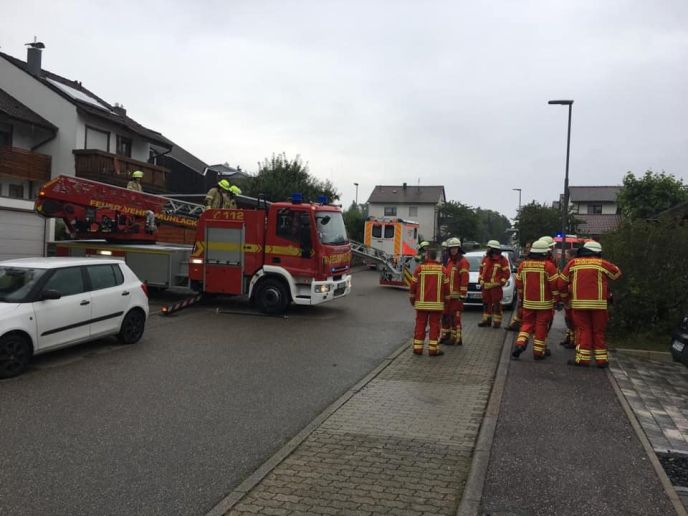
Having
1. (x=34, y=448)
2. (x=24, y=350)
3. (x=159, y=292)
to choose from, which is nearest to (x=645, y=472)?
(x=34, y=448)

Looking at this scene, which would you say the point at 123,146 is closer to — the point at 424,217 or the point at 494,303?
the point at 494,303

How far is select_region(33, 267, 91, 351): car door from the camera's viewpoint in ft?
24.2

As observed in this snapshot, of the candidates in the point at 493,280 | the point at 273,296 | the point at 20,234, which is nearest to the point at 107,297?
the point at 273,296

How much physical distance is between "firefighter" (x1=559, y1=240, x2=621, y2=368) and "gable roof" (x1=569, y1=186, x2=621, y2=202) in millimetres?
65484

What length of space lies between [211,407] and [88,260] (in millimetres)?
3758

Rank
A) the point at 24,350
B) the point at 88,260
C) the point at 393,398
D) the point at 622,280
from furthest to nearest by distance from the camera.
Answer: the point at 622,280, the point at 88,260, the point at 24,350, the point at 393,398

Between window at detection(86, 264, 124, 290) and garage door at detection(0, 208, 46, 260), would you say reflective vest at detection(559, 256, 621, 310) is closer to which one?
window at detection(86, 264, 124, 290)

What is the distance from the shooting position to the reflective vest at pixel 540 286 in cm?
840

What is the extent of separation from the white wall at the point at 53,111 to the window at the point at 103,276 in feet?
62.5

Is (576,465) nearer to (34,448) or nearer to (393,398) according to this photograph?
(393,398)

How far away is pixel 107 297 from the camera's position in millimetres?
8617

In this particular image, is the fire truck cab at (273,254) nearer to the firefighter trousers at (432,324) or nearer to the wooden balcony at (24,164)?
the firefighter trousers at (432,324)

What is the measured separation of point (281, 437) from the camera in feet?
17.4

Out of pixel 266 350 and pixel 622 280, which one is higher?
pixel 622 280
